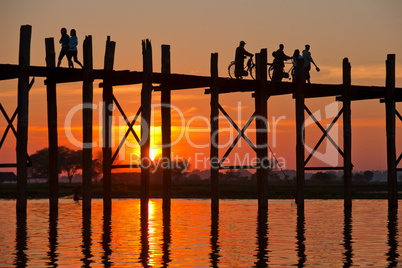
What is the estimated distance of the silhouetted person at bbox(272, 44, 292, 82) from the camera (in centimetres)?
2809

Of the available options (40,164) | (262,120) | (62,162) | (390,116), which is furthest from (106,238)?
(40,164)

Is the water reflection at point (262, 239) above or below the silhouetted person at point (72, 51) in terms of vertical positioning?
below

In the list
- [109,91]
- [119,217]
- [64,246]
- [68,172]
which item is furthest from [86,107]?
[68,172]

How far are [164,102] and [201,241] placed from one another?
34.1 ft

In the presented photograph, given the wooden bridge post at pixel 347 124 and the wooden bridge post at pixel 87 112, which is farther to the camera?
the wooden bridge post at pixel 347 124

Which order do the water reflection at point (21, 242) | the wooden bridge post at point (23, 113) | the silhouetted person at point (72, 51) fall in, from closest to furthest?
the water reflection at point (21, 242), the wooden bridge post at point (23, 113), the silhouetted person at point (72, 51)

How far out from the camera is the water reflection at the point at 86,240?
46.4ft

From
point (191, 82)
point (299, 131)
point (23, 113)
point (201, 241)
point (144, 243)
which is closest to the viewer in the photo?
point (144, 243)

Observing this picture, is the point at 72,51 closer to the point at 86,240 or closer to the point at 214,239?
the point at 86,240

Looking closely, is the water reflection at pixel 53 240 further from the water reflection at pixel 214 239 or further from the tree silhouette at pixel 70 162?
the tree silhouette at pixel 70 162

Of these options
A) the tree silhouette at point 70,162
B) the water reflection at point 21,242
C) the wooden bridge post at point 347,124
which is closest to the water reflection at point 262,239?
the wooden bridge post at point 347,124

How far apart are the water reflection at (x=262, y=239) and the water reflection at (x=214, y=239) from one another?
2.51 ft

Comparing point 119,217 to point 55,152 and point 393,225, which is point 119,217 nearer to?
point 55,152

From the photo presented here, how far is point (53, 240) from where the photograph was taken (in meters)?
17.6
